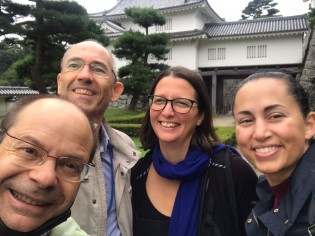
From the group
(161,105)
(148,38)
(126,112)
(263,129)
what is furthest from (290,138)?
(126,112)

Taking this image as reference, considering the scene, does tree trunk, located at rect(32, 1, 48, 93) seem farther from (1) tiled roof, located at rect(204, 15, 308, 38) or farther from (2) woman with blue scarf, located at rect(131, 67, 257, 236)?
(2) woman with blue scarf, located at rect(131, 67, 257, 236)

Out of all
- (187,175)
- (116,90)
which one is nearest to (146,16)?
(116,90)

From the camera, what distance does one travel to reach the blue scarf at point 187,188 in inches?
Answer: 81.4

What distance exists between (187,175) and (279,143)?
2.57ft

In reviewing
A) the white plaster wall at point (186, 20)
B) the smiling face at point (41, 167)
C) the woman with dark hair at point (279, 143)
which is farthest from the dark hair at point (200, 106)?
the white plaster wall at point (186, 20)

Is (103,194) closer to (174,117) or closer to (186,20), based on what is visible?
(174,117)

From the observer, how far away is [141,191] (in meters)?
2.35

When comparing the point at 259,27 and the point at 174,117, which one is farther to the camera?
the point at 259,27

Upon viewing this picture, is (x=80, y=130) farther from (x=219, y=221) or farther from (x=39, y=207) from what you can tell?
(x=219, y=221)

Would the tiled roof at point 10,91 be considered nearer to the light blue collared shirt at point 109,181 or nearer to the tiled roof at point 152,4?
the tiled roof at point 152,4

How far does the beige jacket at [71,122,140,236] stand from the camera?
6.26 feet

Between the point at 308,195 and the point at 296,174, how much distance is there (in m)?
0.15

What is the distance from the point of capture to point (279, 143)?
160 cm

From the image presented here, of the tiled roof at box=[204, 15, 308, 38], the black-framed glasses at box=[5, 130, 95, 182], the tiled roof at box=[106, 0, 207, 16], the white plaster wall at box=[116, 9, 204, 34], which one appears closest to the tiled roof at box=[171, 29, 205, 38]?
the tiled roof at box=[204, 15, 308, 38]
